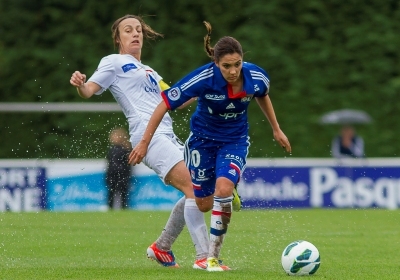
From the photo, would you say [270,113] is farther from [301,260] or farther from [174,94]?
[301,260]

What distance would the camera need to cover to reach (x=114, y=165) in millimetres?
17969

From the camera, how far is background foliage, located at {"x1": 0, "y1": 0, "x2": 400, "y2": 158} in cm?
2284

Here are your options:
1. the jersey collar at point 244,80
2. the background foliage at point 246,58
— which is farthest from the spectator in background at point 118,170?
the jersey collar at point 244,80

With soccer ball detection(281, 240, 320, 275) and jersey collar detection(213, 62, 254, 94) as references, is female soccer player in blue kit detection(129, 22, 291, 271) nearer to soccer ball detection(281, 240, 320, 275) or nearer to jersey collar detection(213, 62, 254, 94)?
jersey collar detection(213, 62, 254, 94)

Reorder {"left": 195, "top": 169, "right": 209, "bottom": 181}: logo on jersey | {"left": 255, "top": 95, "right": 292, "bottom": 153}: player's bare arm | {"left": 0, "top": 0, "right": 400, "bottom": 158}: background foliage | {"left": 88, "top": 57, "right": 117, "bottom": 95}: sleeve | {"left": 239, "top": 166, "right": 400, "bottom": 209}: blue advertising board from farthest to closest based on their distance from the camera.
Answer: {"left": 0, "top": 0, "right": 400, "bottom": 158}: background foliage < {"left": 239, "top": 166, "right": 400, "bottom": 209}: blue advertising board < {"left": 88, "top": 57, "right": 117, "bottom": 95}: sleeve < {"left": 255, "top": 95, "right": 292, "bottom": 153}: player's bare arm < {"left": 195, "top": 169, "right": 209, "bottom": 181}: logo on jersey

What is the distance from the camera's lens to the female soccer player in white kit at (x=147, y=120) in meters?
7.67

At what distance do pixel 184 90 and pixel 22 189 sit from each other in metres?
11.0

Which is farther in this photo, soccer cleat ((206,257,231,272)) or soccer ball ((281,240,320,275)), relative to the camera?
soccer cleat ((206,257,231,272))

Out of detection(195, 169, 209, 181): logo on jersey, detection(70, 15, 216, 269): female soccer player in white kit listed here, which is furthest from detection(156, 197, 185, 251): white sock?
detection(195, 169, 209, 181): logo on jersey

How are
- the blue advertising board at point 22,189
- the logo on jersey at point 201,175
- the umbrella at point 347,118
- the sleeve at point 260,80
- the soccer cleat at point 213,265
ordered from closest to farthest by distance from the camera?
Answer: the soccer cleat at point 213,265
the sleeve at point 260,80
the logo on jersey at point 201,175
the blue advertising board at point 22,189
the umbrella at point 347,118

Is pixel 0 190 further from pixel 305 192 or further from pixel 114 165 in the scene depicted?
pixel 305 192

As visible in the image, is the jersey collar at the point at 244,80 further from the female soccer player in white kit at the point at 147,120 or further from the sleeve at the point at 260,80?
the female soccer player in white kit at the point at 147,120

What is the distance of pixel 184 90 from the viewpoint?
23.6ft

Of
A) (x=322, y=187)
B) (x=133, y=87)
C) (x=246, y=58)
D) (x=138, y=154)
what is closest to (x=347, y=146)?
(x=322, y=187)
